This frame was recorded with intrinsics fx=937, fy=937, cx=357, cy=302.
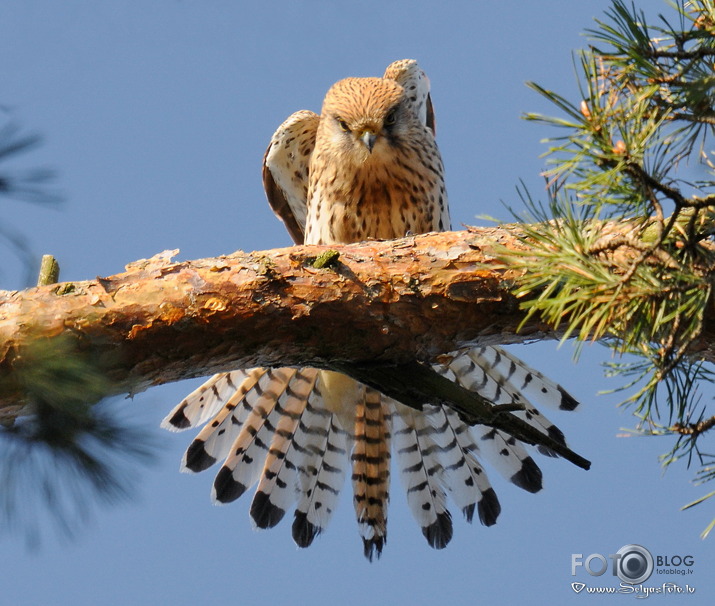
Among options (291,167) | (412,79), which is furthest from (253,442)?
(412,79)

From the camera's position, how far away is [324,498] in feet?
14.6

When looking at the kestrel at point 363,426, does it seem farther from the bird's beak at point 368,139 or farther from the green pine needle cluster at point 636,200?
the green pine needle cluster at point 636,200

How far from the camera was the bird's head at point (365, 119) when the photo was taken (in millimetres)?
4715

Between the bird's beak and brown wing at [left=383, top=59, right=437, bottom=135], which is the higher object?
brown wing at [left=383, top=59, right=437, bottom=135]

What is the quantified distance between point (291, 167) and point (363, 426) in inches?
71.0

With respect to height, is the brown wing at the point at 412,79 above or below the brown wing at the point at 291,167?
above

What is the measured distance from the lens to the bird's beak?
15.3 feet

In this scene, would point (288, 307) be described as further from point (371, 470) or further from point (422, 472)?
point (422, 472)

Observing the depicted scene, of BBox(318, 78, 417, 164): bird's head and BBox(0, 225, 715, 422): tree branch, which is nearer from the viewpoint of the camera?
BBox(0, 225, 715, 422): tree branch

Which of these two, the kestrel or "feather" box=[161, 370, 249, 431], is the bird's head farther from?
"feather" box=[161, 370, 249, 431]

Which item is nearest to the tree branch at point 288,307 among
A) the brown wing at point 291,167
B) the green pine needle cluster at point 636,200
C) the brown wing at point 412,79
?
the green pine needle cluster at point 636,200

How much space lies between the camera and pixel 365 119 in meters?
4.72

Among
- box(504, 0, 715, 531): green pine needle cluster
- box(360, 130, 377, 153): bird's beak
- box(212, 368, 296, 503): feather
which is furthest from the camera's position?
box(360, 130, 377, 153): bird's beak

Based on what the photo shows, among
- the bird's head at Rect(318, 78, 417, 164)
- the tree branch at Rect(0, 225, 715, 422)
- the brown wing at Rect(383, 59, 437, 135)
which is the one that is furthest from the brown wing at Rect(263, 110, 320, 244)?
the tree branch at Rect(0, 225, 715, 422)
